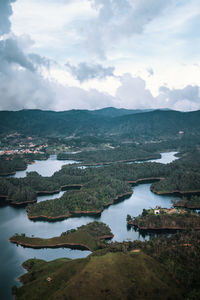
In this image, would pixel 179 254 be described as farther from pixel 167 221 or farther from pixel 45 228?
pixel 45 228

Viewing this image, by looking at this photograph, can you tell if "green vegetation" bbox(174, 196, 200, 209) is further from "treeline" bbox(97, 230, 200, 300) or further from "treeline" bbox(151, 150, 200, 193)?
"treeline" bbox(97, 230, 200, 300)

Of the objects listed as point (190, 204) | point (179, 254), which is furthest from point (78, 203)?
point (179, 254)

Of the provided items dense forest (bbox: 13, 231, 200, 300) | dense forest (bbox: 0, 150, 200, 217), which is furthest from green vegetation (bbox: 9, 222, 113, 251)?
dense forest (bbox: 0, 150, 200, 217)

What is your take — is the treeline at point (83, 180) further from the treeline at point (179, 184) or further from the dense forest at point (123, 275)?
the dense forest at point (123, 275)

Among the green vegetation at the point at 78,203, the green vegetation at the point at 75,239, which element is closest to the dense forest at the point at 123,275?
the green vegetation at the point at 75,239

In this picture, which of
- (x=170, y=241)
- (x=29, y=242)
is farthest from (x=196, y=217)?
(x=29, y=242)

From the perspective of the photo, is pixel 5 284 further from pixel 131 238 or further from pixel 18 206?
pixel 18 206

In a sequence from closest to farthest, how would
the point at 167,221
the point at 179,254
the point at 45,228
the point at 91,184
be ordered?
1. the point at 179,254
2. the point at 167,221
3. the point at 45,228
4. the point at 91,184
